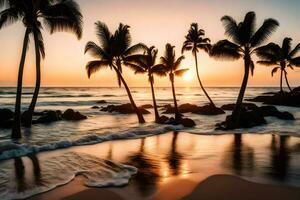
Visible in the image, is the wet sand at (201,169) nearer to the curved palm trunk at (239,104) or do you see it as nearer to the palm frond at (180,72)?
the curved palm trunk at (239,104)

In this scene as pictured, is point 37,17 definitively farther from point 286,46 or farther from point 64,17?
point 286,46

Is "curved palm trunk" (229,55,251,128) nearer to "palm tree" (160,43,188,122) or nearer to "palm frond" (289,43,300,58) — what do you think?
"palm tree" (160,43,188,122)

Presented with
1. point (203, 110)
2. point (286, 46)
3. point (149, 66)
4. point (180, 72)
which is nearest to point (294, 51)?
point (286, 46)

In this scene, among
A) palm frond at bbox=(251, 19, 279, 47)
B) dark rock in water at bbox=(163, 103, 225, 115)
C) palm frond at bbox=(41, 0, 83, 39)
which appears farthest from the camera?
dark rock in water at bbox=(163, 103, 225, 115)

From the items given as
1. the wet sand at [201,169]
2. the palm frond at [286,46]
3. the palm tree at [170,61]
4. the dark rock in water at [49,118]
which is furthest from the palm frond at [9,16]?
the palm frond at [286,46]

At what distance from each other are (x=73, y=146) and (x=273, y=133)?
41.2 feet

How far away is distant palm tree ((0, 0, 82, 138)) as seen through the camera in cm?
1662

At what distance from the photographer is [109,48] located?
2630 centimetres

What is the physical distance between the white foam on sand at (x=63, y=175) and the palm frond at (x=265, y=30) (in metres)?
15.2

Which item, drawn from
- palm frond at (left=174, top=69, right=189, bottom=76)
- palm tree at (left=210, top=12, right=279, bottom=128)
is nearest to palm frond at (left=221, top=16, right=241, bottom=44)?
palm tree at (left=210, top=12, right=279, bottom=128)

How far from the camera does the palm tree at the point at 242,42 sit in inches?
872

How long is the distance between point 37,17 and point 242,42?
13978 millimetres

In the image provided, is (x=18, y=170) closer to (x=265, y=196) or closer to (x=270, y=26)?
(x=265, y=196)

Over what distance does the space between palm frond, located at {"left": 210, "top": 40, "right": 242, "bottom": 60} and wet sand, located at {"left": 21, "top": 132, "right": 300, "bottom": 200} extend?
777 cm
